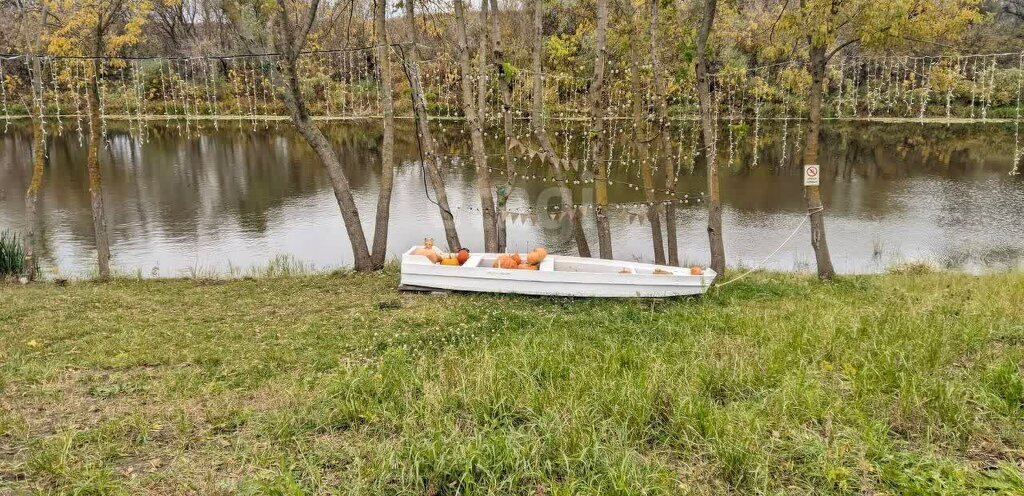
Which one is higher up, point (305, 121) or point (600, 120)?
point (305, 121)

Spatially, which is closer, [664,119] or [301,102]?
[301,102]

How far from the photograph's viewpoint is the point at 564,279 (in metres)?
9.55

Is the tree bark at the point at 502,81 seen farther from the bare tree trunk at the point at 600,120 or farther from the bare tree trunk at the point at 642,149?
the bare tree trunk at the point at 642,149

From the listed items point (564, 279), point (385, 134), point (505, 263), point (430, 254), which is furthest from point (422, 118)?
point (564, 279)

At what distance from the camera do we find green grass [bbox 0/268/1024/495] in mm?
3646

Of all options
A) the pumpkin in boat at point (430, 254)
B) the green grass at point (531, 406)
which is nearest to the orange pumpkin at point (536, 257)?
the pumpkin in boat at point (430, 254)

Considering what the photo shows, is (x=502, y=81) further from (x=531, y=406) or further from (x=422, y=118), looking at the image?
(x=531, y=406)

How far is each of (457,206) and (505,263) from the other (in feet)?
36.5

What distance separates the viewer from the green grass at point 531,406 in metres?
3.65

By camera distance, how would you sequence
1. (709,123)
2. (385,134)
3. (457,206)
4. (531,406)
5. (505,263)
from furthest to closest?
(457,206) → (385,134) → (709,123) → (505,263) → (531,406)

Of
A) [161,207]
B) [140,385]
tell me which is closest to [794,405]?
[140,385]

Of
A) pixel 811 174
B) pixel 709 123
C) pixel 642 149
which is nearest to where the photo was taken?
pixel 709 123

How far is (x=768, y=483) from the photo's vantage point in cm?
358

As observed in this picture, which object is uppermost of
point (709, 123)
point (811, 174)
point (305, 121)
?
point (305, 121)
